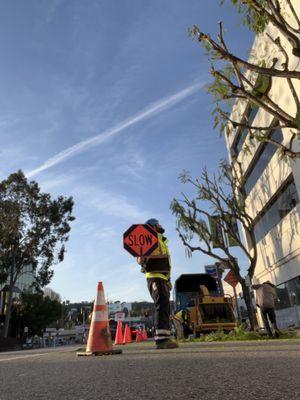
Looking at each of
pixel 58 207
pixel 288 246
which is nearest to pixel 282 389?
pixel 288 246

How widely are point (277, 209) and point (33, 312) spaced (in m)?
38.9

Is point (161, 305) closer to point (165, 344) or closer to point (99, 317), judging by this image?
Result: point (165, 344)

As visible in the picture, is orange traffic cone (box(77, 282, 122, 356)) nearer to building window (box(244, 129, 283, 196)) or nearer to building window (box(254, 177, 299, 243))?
building window (box(254, 177, 299, 243))

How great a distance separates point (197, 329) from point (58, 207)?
22.3 metres

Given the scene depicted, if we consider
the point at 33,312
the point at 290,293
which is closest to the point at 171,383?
the point at 290,293

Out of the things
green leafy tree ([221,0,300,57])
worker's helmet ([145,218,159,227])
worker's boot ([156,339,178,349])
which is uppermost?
green leafy tree ([221,0,300,57])

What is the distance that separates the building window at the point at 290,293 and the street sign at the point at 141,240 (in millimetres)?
14041

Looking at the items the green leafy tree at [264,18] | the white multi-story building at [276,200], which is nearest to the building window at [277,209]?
the white multi-story building at [276,200]

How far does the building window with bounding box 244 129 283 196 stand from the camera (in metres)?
20.5

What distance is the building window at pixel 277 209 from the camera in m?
19.1

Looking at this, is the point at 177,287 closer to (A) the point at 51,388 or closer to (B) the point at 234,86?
(B) the point at 234,86

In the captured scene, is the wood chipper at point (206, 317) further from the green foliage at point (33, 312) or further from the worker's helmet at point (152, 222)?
the green foliage at point (33, 312)

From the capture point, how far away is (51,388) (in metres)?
2.62

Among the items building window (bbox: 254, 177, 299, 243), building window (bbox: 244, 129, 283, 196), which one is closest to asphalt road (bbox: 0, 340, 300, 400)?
building window (bbox: 254, 177, 299, 243)
